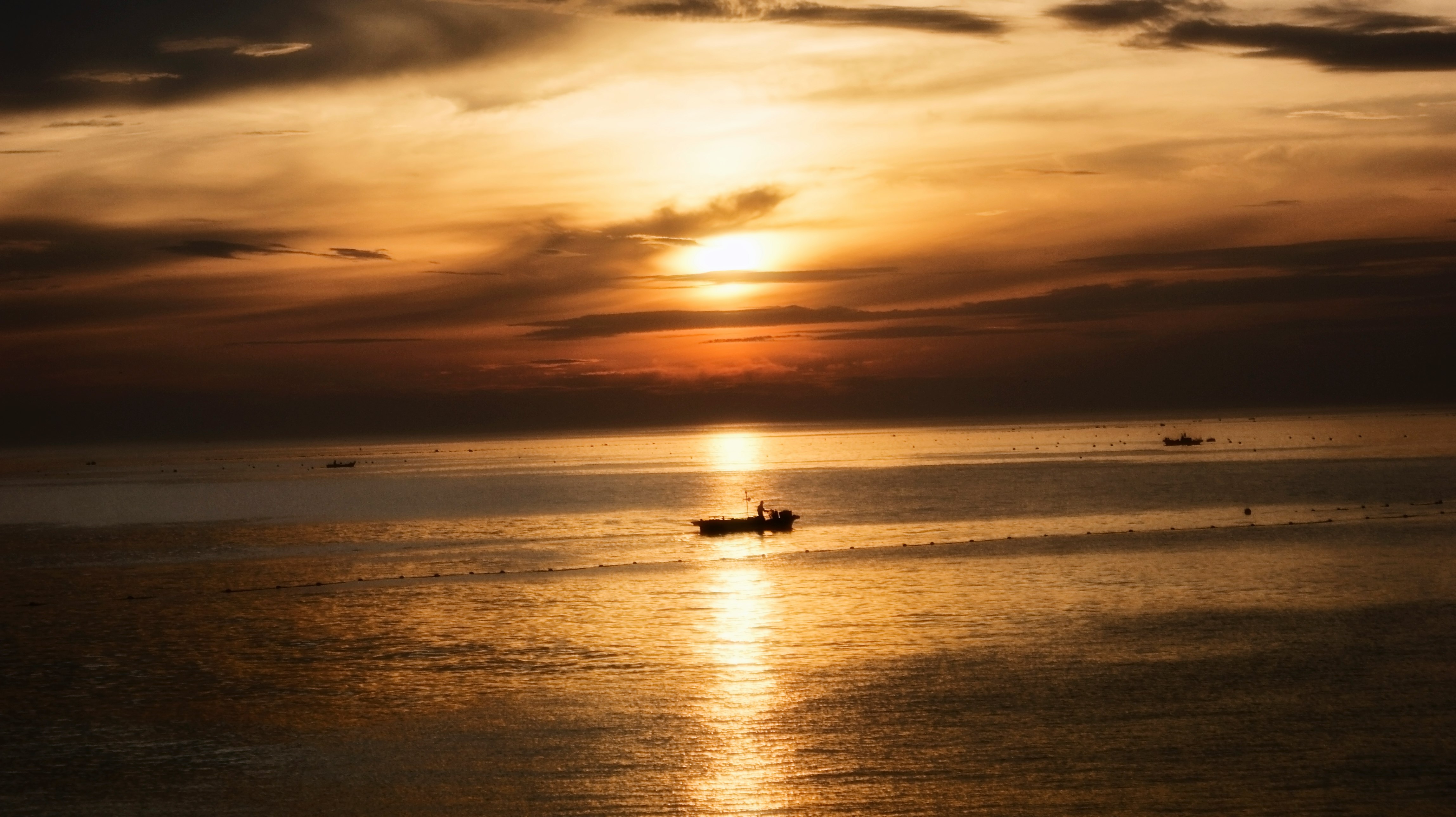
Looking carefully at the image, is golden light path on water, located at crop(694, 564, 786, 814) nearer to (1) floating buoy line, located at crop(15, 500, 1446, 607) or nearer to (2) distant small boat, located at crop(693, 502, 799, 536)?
(1) floating buoy line, located at crop(15, 500, 1446, 607)

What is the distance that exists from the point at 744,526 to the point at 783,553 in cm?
1293

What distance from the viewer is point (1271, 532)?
77.6m


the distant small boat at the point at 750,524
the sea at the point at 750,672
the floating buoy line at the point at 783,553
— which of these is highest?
the sea at the point at 750,672

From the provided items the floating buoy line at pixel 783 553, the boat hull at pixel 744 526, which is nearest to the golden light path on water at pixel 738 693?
the floating buoy line at pixel 783 553

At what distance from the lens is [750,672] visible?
126 feet

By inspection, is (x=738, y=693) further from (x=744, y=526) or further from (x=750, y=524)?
(x=750, y=524)

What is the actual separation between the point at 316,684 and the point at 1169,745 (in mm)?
24201

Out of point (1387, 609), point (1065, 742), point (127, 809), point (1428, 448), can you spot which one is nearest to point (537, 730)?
point (127, 809)

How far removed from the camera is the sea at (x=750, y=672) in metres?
27.3

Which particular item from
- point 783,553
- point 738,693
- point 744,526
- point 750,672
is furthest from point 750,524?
point 738,693

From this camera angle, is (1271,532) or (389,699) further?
(1271,532)

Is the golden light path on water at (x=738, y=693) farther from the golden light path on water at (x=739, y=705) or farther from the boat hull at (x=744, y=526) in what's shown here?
the boat hull at (x=744, y=526)

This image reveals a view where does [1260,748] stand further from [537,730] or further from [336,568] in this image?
[336,568]

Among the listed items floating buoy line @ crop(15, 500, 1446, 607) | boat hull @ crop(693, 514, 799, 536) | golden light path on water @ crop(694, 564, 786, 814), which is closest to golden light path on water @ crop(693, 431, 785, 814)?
golden light path on water @ crop(694, 564, 786, 814)
